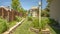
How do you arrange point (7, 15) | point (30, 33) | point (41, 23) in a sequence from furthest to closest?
point (7, 15) → point (41, 23) → point (30, 33)

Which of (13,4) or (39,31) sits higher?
(13,4)

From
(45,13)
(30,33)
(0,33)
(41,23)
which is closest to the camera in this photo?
(0,33)

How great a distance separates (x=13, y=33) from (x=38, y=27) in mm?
1684

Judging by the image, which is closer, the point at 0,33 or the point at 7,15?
the point at 0,33

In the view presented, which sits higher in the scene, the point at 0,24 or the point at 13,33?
the point at 0,24

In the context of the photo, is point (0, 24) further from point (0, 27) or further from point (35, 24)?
point (35, 24)

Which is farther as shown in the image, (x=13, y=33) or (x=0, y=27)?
(x=13, y=33)

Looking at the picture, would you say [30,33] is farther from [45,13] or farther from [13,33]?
[45,13]

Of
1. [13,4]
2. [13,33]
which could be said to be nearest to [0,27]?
[13,33]

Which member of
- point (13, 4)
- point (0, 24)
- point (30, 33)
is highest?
point (13, 4)

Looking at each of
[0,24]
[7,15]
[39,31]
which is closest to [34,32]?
[39,31]

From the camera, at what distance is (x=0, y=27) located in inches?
333

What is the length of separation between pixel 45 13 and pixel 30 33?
2767 centimetres

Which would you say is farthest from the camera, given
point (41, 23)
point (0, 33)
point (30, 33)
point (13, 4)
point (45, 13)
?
point (13, 4)
